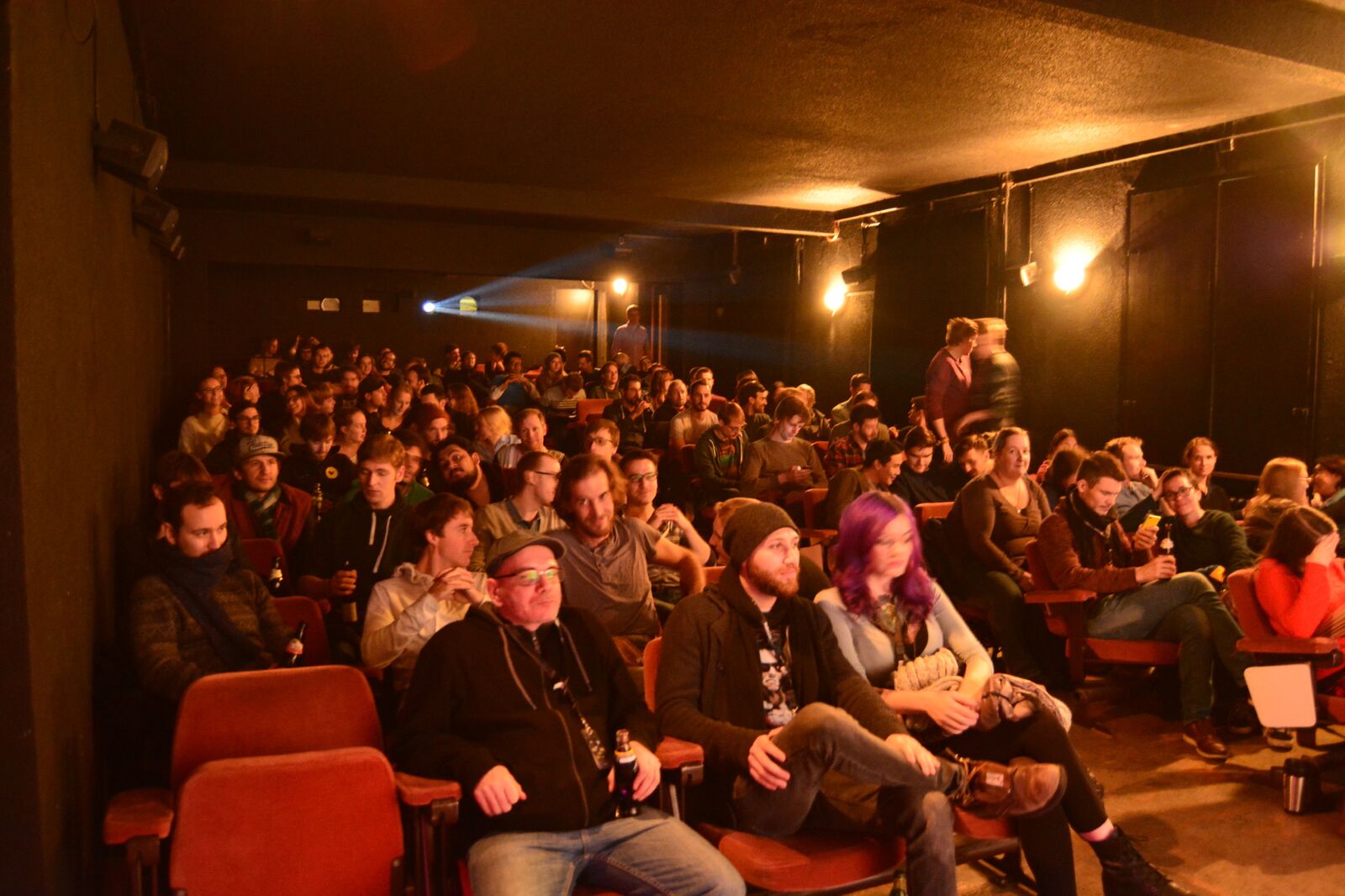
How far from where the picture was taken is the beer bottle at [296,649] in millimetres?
3162

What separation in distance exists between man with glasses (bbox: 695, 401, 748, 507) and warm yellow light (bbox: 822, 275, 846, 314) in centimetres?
516

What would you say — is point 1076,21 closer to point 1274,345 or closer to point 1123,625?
point 1123,625

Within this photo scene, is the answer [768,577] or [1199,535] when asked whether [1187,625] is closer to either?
[1199,535]

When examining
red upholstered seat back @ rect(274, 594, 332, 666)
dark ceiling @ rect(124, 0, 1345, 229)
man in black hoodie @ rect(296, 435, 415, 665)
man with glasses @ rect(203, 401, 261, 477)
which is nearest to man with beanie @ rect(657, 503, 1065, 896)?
red upholstered seat back @ rect(274, 594, 332, 666)

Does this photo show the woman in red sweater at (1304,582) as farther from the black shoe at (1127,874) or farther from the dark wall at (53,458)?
the dark wall at (53,458)

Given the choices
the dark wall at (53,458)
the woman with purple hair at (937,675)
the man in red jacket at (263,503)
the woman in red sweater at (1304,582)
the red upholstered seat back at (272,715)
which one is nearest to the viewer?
the dark wall at (53,458)

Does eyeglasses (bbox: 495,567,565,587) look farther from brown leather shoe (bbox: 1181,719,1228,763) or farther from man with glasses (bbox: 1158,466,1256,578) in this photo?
man with glasses (bbox: 1158,466,1256,578)

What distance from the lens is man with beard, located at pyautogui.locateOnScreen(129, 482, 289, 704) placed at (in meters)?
2.96

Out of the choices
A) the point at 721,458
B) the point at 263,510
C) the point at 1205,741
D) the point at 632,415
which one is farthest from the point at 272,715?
the point at 632,415

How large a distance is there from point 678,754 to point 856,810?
47 cm

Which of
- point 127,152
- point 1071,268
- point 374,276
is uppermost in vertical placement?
point 374,276

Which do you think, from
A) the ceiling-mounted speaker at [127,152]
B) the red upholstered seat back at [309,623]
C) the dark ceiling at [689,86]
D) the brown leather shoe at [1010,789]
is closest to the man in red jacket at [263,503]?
the red upholstered seat back at [309,623]

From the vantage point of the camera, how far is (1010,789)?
106 inches

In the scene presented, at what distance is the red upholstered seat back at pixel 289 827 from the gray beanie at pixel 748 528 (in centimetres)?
108
